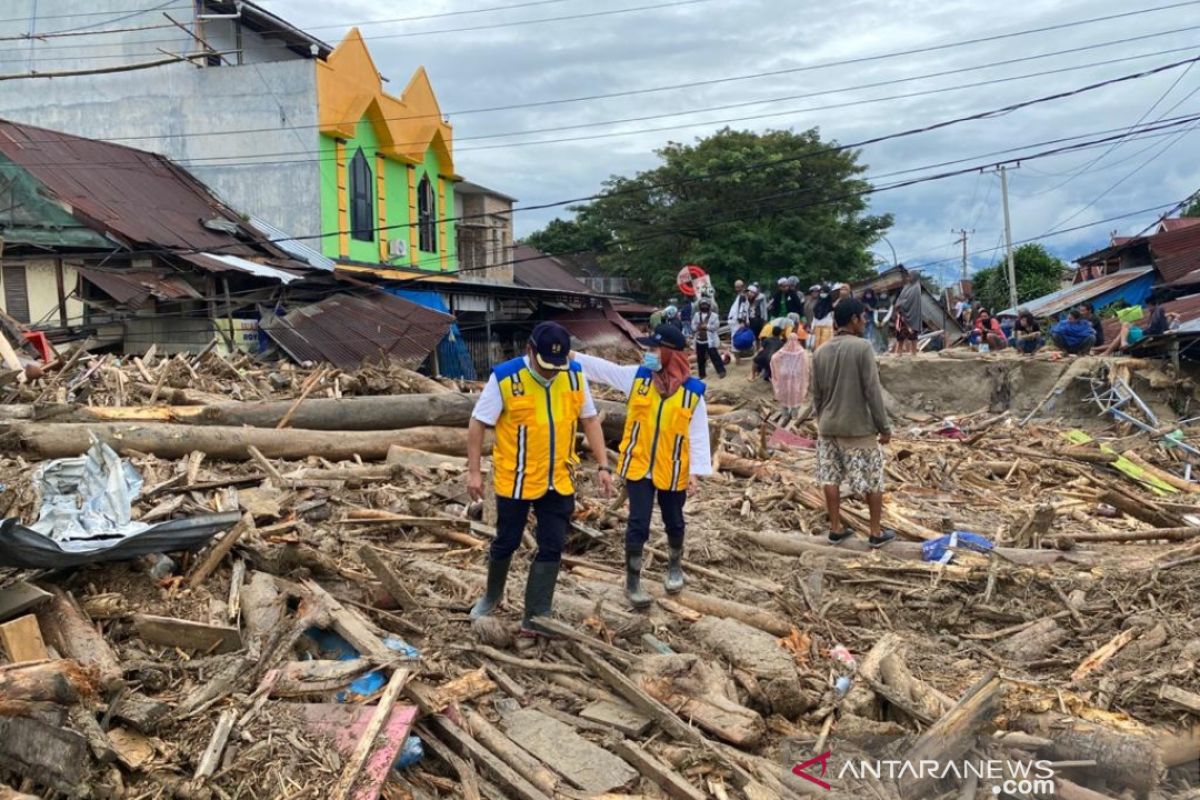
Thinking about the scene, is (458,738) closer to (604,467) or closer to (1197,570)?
(604,467)

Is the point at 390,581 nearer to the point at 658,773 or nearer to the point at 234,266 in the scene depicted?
the point at 658,773

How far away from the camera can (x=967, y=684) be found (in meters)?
5.35

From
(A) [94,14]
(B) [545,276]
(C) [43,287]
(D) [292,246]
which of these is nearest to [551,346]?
(C) [43,287]

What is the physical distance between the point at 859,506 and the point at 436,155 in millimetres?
23195

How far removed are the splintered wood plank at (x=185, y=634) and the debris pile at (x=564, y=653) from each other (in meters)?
0.01

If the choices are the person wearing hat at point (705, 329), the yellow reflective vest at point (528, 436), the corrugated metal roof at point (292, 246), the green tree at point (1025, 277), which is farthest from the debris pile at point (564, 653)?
the green tree at point (1025, 277)

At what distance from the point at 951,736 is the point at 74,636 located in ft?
13.4

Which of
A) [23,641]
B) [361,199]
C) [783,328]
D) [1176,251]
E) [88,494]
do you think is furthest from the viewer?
[1176,251]

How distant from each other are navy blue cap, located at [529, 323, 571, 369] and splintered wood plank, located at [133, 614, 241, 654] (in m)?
2.11

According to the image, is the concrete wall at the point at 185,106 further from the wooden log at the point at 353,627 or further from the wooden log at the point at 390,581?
the wooden log at the point at 353,627

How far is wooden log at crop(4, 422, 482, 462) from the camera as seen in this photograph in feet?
28.5

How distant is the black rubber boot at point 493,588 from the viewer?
5.48 metres

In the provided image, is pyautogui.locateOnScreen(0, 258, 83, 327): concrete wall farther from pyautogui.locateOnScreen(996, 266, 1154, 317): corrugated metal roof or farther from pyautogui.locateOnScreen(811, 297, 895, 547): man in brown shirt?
pyautogui.locateOnScreen(996, 266, 1154, 317): corrugated metal roof

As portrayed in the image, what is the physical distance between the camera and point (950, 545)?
740 cm
